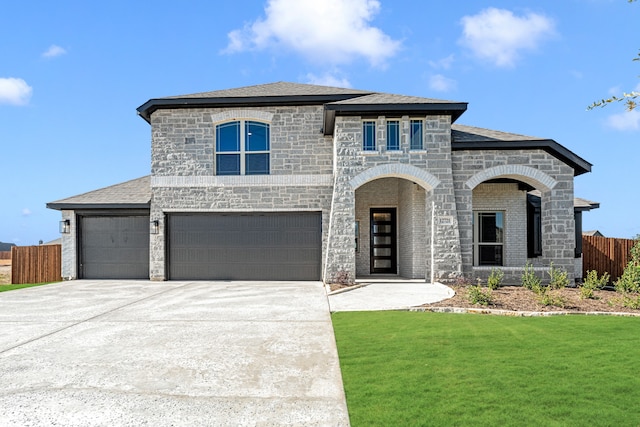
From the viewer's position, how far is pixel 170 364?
5098 millimetres

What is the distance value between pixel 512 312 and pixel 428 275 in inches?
178

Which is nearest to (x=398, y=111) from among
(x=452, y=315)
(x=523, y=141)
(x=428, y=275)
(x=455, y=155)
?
(x=455, y=155)

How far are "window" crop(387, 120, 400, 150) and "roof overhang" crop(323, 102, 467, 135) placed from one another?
0.82 ft

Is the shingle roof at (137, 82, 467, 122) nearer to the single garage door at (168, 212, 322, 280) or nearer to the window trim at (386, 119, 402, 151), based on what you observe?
the window trim at (386, 119, 402, 151)

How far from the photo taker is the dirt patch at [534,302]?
8.41 meters

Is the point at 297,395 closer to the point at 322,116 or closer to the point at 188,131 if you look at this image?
the point at 322,116

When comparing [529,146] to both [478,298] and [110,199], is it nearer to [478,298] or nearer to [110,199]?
[478,298]

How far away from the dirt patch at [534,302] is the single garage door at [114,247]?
10640 millimetres

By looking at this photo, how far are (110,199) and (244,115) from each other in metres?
5.92

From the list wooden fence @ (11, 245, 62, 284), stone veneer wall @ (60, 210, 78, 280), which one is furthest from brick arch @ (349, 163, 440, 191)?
wooden fence @ (11, 245, 62, 284)

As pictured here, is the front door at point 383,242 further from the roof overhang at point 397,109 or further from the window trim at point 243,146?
the window trim at point 243,146

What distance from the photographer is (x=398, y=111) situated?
12000 mm

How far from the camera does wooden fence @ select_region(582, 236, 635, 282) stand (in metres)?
14.3

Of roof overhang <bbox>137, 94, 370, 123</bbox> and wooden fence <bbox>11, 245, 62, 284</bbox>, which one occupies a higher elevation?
roof overhang <bbox>137, 94, 370, 123</bbox>
